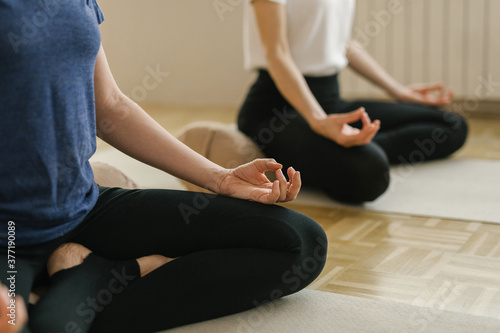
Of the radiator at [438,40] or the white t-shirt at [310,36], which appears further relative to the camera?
the radiator at [438,40]

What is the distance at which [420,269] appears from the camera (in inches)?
57.5

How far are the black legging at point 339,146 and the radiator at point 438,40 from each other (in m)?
0.86

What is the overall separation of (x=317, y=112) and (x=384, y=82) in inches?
27.2

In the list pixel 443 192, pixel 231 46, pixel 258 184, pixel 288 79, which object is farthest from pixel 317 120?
pixel 231 46

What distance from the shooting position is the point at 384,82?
2.56 meters

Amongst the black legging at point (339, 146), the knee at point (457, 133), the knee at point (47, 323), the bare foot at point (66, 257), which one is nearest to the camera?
the knee at point (47, 323)

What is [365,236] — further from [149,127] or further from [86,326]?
[86,326]

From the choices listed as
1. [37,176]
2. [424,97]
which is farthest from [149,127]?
[424,97]

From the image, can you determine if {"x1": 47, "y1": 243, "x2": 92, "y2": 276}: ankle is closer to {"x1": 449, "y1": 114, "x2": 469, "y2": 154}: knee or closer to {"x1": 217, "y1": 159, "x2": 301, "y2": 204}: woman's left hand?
{"x1": 217, "y1": 159, "x2": 301, "y2": 204}: woman's left hand

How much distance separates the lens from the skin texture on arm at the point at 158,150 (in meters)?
1.21

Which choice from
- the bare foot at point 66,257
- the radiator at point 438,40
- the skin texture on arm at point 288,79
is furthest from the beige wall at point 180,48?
the bare foot at point 66,257

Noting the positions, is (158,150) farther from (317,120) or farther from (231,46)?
(231,46)

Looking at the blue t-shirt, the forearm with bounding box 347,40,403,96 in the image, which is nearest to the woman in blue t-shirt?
the blue t-shirt

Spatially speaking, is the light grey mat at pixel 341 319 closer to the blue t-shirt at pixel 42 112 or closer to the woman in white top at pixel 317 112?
the blue t-shirt at pixel 42 112
